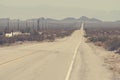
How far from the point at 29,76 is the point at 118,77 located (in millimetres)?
4528

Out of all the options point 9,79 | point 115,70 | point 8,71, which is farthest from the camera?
point 115,70

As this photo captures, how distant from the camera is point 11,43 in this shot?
53.9 metres

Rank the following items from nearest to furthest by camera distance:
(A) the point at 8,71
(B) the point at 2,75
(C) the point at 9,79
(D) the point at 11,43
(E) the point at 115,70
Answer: (C) the point at 9,79
(B) the point at 2,75
(A) the point at 8,71
(E) the point at 115,70
(D) the point at 11,43

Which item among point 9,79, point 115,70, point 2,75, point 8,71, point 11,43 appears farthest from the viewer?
point 11,43

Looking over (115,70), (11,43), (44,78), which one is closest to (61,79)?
(44,78)

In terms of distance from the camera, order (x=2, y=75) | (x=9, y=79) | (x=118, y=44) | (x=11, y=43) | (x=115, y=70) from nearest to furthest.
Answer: (x=9, y=79), (x=2, y=75), (x=115, y=70), (x=118, y=44), (x=11, y=43)

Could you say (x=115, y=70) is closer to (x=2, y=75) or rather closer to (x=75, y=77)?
(x=75, y=77)

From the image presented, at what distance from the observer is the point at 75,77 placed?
60.7ft

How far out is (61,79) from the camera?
17453 millimetres

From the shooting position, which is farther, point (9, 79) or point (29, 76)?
point (29, 76)

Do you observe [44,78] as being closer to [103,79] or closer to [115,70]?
[103,79]

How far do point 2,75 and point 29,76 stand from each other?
3.83ft

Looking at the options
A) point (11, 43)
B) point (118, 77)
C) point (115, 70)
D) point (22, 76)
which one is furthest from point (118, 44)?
point (22, 76)

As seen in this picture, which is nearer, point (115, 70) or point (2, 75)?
point (2, 75)
